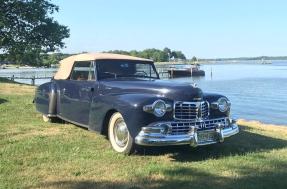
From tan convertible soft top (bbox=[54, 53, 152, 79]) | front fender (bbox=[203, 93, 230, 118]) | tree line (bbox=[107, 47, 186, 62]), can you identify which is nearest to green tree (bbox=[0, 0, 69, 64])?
tan convertible soft top (bbox=[54, 53, 152, 79])

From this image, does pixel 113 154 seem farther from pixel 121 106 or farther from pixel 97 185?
pixel 97 185

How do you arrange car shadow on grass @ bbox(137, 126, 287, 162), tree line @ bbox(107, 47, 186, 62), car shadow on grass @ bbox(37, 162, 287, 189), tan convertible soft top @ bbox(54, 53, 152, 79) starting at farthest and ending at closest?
1. tree line @ bbox(107, 47, 186, 62)
2. tan convertible soft top @ bbox(54, 53, 152, 79)
3. car shadow on grass @ bbox(137, 126, 287, 162)
4. car shadow on grass @ bbox(37, 162, 287, 189)

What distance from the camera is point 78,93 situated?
938 cm

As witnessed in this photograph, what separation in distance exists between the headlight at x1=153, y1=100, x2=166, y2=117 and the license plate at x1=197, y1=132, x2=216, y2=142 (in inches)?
27.1

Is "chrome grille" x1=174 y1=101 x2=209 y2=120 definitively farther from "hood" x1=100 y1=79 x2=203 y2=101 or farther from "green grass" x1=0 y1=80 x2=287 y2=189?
"green grass" x1=0 y1=80 x2=287 y2=189

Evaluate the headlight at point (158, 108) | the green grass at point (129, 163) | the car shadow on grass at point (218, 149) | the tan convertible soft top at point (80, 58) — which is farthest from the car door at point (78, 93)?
the headlight at point (158, 108)

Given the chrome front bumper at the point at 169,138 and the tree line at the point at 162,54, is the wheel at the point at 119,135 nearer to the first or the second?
the chrome front bumper at the point at 169,138

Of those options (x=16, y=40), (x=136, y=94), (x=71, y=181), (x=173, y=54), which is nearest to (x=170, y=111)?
(x=136, y=94)

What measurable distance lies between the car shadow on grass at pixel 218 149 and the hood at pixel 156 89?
93 centimetres

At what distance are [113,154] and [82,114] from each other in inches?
66.9

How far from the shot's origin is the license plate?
7723 mm

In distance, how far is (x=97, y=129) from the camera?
28.0 ft

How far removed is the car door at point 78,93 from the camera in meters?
9.03

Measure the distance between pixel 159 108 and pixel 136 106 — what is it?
1.17 ft
